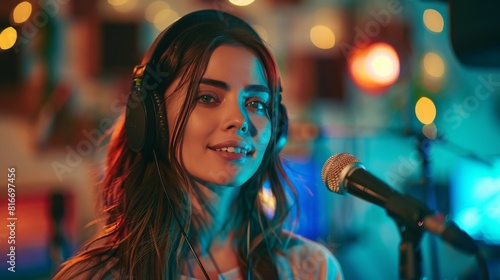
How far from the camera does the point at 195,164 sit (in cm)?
111

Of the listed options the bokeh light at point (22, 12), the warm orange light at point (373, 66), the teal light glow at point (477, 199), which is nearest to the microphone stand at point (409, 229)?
the bokeh light at point (22, 12)

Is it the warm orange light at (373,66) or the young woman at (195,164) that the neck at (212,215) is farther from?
the warm orange light at (373,66)

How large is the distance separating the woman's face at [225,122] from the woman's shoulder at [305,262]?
0.87 ft

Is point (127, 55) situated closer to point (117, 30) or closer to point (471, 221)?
point (117, 30)

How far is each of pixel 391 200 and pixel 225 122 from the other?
0.46 m

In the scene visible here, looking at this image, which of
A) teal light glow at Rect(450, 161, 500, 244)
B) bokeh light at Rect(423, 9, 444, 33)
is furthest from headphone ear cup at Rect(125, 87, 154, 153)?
bokeh light at Rect(423, 9, 444, 33)

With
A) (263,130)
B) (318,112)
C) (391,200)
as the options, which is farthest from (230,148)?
(318,112)

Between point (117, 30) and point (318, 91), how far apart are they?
115 cm

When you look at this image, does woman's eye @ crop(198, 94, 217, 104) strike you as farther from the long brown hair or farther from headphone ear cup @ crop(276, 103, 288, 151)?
headphone ear cup @ crop(276, 103, 288, 151)

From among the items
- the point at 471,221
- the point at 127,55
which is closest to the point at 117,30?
the point at 127,55

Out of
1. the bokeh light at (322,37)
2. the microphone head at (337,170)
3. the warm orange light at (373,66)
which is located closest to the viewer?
the microphone head at (337,170)

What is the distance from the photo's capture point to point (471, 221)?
2.61 meters

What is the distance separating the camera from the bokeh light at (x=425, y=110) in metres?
2.88

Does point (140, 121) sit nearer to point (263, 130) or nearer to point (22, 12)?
point (263, 130)
